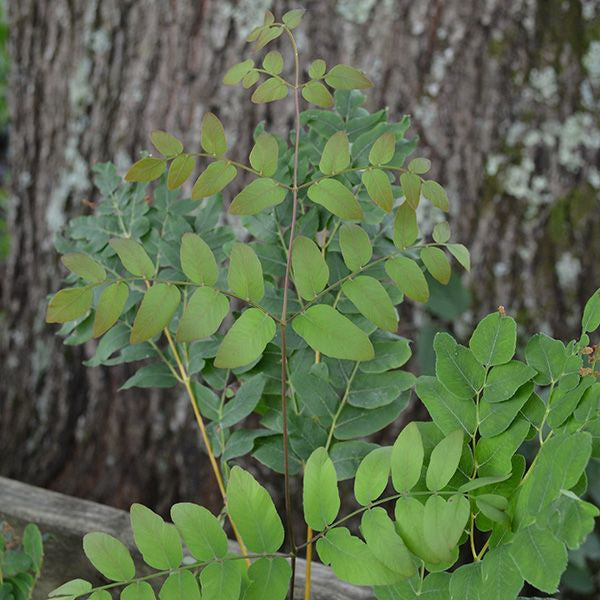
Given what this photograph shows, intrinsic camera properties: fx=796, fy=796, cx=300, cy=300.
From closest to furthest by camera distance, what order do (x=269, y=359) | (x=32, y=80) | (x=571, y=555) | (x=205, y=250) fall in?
(x=205, y=250)
(x=269, y=359)
(x=571, y=555)
(x=32, y=80)

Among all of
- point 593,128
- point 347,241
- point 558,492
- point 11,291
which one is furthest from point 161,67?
point 558,492

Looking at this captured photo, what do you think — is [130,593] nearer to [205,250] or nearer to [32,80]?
[205,250]

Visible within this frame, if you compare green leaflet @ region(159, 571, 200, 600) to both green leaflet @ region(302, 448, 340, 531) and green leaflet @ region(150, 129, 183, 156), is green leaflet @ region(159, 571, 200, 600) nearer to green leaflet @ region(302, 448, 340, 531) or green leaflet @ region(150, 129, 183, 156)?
green leaflet @ region(302, 448, 340, 531)

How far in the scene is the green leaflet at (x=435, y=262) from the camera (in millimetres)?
712

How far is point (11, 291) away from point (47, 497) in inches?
28.7

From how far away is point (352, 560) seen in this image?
62 cm

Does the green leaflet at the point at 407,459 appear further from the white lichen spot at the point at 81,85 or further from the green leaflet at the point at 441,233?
the white lichen spot at the point at 81,85

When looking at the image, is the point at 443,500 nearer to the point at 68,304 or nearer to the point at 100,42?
the point at 68,304

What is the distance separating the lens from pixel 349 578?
0.61m

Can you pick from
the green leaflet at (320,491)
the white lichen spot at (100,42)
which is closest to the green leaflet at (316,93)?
the green leaflet at (320,491)

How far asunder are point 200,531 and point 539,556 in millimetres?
260

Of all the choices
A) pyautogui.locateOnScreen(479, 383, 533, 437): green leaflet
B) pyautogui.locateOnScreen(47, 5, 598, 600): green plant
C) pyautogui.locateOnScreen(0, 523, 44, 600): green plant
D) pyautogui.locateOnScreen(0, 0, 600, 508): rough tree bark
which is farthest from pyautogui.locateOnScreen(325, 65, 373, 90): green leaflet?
pyautogui.locateOnScreen(0, 0, 600, 508): rough tree bark

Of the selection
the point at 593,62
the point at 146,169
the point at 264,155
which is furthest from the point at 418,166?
the point at 593,62

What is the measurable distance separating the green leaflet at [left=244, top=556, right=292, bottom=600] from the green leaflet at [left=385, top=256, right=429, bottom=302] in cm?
25
